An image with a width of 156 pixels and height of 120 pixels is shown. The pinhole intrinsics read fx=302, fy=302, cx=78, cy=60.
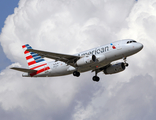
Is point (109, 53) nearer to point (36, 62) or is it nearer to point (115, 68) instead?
point (115, 68)

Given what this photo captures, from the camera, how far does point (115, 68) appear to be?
197 feet

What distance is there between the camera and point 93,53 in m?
53.5

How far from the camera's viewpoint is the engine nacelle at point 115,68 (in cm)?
5946

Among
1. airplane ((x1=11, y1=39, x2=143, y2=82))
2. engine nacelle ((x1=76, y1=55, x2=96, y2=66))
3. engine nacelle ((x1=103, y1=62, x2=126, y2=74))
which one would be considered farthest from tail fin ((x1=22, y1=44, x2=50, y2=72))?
engine nacelle ((x1=103, y1=62, x2=126, y2=74))

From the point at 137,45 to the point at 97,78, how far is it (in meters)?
13.3

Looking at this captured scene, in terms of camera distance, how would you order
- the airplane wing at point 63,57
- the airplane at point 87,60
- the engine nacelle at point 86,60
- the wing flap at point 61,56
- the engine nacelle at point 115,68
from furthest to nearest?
1. the engine nacelle at point 115,68
2. the airplane wing at point 63,57
3. the wing flap at point 61,56
4. the engine nacelle at point 86,60
5. the airplane at point 87,60

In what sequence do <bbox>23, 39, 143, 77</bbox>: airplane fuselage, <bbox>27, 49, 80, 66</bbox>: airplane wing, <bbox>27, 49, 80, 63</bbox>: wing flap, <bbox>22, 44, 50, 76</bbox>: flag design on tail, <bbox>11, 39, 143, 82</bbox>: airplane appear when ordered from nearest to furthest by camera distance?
<bbox>23, 39, 143, 77</bbox>: airplane fuselage
<bbox>11, 39, 143, 82</bbox>: airplane
<bbox>27, 49, 80, 63</bbox>: wing flap
<bbox>27, 49, 80, 66</bbox>: airplane wing
<bbox>22, 44, 50, 76</bbox>: flag design on tail

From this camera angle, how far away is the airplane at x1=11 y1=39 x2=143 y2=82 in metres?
51.6

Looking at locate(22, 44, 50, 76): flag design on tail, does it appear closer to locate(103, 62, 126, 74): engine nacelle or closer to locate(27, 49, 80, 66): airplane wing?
locate(27, 49, 80, 66): airplane wing

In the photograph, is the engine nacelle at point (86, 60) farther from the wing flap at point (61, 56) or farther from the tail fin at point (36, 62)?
the tail fin at point (36, 62)

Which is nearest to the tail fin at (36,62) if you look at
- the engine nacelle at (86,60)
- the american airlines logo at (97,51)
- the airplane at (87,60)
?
the airplane at (87,60)

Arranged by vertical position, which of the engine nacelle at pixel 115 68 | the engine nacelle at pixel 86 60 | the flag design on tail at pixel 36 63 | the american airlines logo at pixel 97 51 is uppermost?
the flag design on tail at pixel 36 63

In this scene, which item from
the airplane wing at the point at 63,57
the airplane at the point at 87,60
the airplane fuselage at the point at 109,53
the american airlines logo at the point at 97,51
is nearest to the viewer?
the airplane fuselage at the point at 109,53

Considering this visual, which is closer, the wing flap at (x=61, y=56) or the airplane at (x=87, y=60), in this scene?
the airplane at (x=87, y=60)
